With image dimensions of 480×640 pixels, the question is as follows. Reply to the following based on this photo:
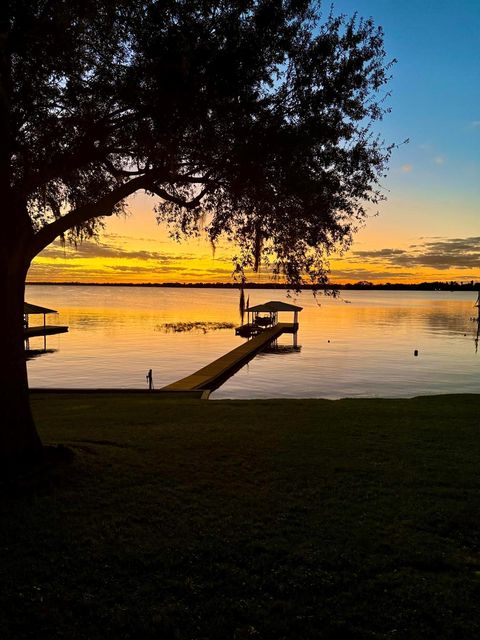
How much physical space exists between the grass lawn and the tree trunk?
79cm

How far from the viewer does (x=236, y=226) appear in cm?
1112

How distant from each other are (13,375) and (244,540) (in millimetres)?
4760

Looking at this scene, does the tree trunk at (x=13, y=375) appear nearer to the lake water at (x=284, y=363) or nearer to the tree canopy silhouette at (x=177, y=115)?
the tree canopy silhouette at (x=177, y=115)

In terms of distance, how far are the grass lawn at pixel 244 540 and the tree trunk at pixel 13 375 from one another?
2.58 ft

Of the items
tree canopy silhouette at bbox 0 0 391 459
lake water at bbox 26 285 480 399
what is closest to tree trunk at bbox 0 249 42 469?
tree canopy silhouette at bbox 0 0 391 459

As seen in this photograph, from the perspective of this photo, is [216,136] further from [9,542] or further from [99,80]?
[9,542]

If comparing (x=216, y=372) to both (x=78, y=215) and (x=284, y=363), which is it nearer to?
(x=284, y=363)

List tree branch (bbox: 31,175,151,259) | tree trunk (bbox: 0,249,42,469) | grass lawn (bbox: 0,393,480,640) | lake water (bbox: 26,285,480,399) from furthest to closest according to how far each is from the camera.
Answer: lake water (bbox: 26,285,480,399) < tree branch (bbox: 31,175,151,259) < tree trunk (bbox: 0,249,42,469) < grass lawn (bbox: 0,393,480,640)

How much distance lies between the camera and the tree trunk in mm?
8445

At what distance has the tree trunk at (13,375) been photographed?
8.45 meters

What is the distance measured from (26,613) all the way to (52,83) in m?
8.82

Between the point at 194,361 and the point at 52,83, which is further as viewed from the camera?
the point at 194,361

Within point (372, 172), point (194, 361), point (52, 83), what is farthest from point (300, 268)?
point (194, 361)

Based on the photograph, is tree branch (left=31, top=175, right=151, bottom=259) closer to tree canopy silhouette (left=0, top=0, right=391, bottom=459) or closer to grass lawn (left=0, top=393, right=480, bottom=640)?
tree canopy silhouette (left=0, top=0, right=391, bottom=459)
